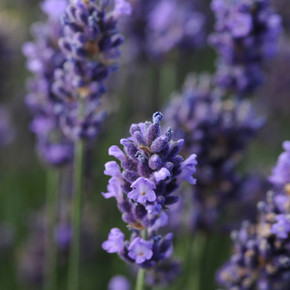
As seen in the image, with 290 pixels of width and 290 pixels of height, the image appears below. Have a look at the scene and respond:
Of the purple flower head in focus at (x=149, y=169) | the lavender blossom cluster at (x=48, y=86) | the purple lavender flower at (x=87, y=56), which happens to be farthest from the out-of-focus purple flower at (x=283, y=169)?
the lavender blossom cluster at (x=48, y=86)

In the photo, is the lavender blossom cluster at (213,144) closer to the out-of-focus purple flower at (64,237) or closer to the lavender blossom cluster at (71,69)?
the lavender blossom cluster at (71,69)

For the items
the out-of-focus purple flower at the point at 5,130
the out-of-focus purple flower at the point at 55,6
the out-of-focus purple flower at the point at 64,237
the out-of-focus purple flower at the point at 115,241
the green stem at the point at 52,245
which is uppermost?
the out-of-focus purple flower at the point at 5,130

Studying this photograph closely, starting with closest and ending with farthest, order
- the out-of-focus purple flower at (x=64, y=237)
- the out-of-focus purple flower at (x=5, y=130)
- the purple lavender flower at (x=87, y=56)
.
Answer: the purple lavender flower at (x=87, y=56) → the out-of-focus purple flower at (x=64, y=237) → the out-of-focus purple flower at (x=5, y=130)

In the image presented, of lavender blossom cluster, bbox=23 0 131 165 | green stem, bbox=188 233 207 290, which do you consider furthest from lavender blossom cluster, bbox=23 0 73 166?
green stem, bbox=188 233 207 290

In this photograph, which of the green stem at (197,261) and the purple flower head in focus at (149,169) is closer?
the purple flower head in focus at (149,169)

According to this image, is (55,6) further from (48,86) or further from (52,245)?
(52,245)

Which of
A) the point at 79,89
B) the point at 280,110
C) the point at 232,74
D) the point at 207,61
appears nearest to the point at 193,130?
the point at 232,74

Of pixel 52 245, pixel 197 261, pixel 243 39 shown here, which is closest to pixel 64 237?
pixel 52 245
